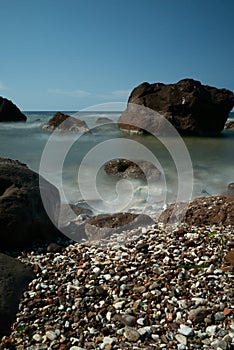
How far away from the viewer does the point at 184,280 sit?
2.74 meters

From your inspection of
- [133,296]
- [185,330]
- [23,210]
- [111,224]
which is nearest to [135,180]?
[111,224]

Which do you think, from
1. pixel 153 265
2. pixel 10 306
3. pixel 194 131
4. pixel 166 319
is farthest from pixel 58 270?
pixel 194 131

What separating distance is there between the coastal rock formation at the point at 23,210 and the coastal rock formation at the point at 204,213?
1608mm

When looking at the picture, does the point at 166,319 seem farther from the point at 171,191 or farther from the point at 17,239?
the point at 171,191

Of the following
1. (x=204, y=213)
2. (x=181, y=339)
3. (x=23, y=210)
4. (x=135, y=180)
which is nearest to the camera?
(x=181, y=339)

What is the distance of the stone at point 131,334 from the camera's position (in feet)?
7.16

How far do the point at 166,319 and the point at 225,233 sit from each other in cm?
152

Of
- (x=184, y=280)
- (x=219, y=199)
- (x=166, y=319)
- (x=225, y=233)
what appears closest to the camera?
(x=166, y=319)

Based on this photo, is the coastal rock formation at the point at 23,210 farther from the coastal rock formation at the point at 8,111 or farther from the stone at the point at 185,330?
the coastal rock formation at the point at 8,111

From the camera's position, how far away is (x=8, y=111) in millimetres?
32812

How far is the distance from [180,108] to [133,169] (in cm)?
1213

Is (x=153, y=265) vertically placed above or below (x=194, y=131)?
below

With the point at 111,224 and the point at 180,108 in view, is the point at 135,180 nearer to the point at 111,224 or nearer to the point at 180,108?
the point at 111,224

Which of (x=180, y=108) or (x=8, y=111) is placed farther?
(x=8, y=111)
